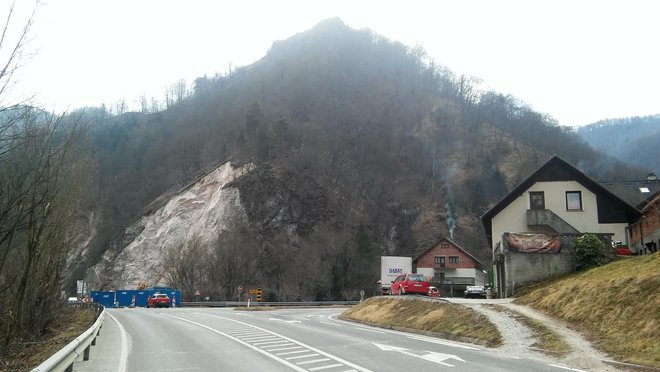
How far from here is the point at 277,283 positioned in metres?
71.9

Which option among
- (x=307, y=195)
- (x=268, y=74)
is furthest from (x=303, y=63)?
(x=307, y=195)

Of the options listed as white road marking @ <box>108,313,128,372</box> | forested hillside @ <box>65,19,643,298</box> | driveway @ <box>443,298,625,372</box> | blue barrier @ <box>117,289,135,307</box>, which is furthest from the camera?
forested hillside @ <box>65,19,643,298</box>

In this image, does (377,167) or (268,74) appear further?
(268,74)

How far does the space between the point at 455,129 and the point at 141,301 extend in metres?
92.0

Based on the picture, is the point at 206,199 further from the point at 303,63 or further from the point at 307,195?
the point at 303,63

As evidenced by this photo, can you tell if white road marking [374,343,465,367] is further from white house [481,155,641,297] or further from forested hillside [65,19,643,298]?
forested hillside [65,19,643,298]

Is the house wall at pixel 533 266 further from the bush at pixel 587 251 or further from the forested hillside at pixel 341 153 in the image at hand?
the forested hillside at pixel 341 153

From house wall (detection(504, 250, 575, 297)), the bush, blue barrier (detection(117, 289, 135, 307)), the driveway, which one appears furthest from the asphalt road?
blue barrier (detection(117, 289, 135, 307))

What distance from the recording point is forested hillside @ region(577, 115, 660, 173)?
9631 centimetres

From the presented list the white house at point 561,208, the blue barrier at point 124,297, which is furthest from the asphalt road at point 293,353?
the blue barrier at point 124,297

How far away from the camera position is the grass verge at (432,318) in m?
16.3

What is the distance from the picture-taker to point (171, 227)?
79.7m

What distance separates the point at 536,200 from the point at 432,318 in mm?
21575

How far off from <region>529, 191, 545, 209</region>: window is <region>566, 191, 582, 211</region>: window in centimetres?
163
